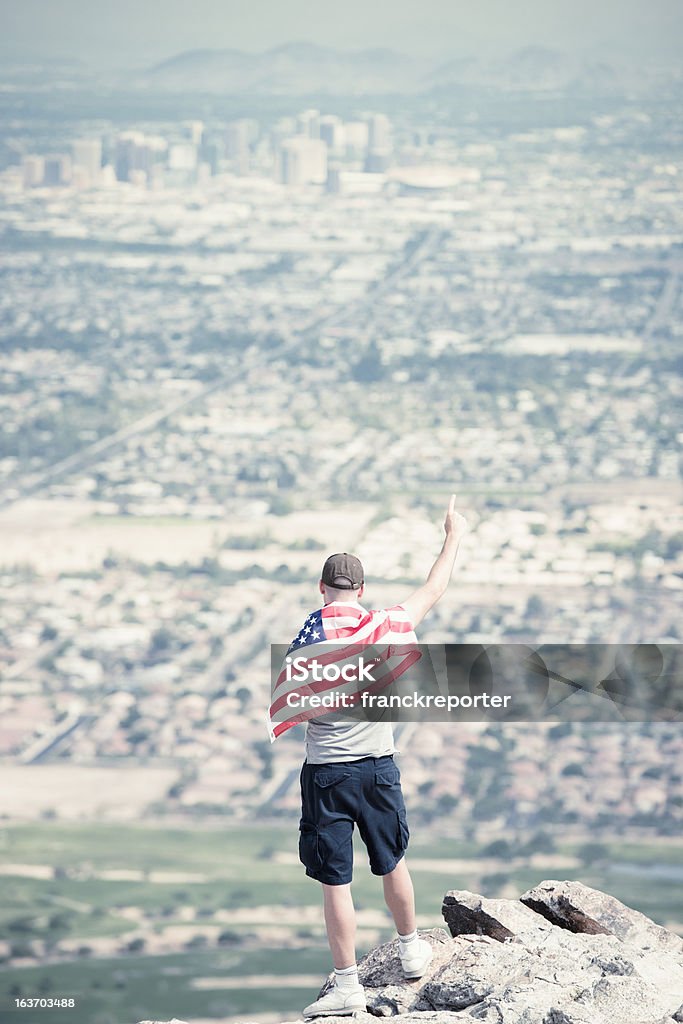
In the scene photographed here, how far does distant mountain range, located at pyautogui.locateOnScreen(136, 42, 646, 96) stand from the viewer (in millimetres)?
101938

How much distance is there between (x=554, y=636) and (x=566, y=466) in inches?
736

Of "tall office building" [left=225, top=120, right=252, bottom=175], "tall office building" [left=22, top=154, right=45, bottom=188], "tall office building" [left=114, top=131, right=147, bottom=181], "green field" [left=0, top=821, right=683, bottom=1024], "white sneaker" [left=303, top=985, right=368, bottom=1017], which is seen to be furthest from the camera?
"tall office building" [left=225, top=120, right=252, bottom=175]

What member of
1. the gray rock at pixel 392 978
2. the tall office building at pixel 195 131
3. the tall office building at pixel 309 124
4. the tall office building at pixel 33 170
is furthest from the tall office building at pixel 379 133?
the gray rock at pixel 392 978

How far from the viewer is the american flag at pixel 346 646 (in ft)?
13.2

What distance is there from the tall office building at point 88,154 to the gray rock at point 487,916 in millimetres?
96299

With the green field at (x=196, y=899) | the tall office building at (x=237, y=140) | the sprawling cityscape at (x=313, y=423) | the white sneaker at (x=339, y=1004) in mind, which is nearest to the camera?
the white sneaker at (x=339, y=1004)

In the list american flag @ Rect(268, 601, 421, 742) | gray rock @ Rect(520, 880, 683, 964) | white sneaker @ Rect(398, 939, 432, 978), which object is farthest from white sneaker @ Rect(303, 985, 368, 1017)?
gray rock @ Rect(520, 880, 683, 964)

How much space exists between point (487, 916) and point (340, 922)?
78 centimetres

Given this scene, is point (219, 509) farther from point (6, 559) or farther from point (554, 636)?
point (554, 636)

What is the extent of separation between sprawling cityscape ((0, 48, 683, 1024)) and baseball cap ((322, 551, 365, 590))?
2820cm

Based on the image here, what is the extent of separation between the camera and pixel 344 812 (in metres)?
4.01

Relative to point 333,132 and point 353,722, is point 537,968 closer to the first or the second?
point 353,722

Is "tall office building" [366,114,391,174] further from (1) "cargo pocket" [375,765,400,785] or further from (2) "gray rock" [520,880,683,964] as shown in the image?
(1) "cargo pocket" [375,765,400,785]

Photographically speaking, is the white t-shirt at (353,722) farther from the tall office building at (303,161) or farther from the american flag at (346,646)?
the tall office building at (303,161)
